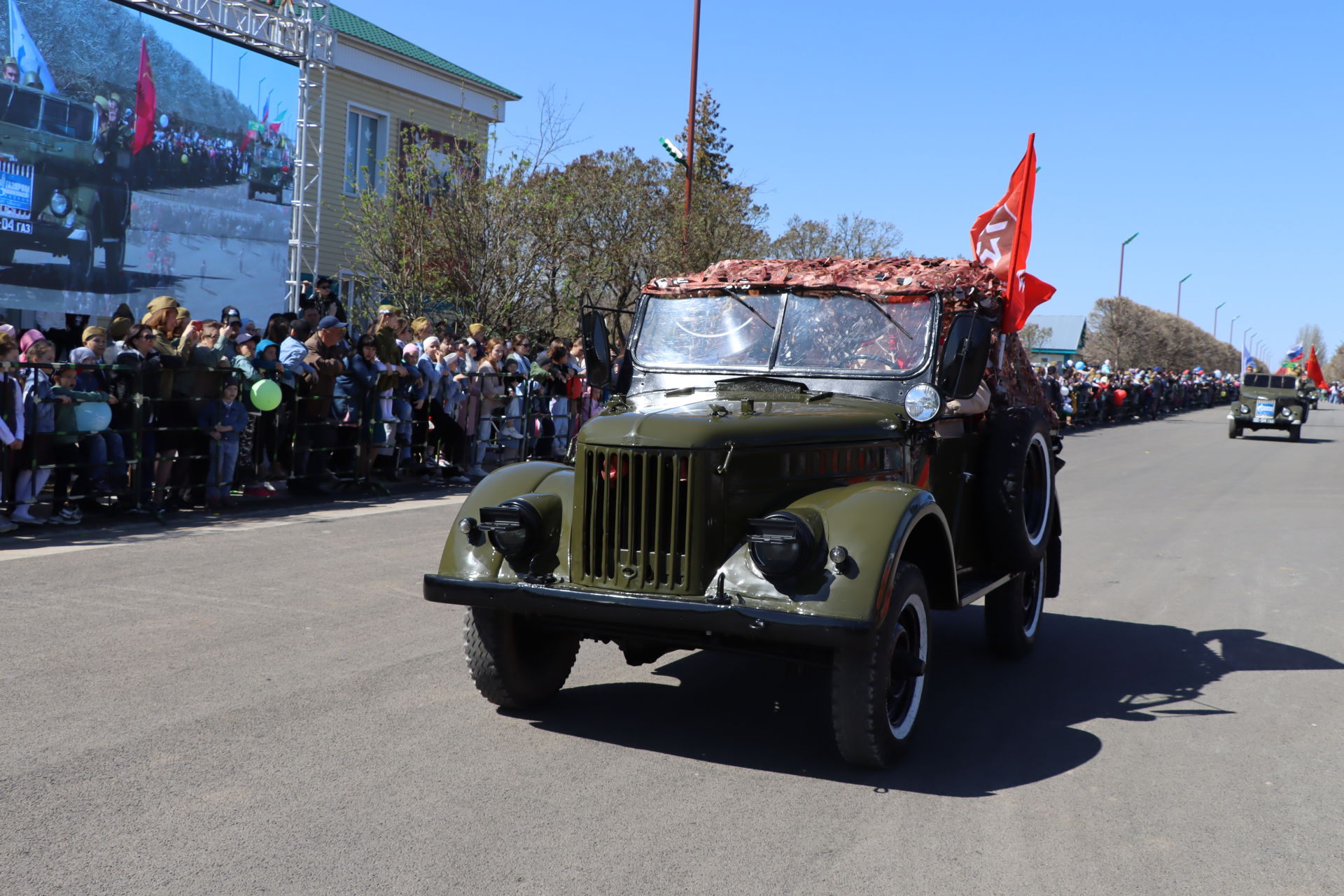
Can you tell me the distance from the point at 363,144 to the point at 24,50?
1057 cm

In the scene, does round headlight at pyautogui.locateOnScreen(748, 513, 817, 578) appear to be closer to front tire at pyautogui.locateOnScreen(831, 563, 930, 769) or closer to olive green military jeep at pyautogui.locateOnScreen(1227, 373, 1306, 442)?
front tire at pyautogui.locateOnScreen(831, 563, 930, 769)

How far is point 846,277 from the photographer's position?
6270 millimetres

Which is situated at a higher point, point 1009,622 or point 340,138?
point 340,138

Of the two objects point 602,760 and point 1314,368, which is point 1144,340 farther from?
point 602,760

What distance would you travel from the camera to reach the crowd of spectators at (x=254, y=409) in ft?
32.4

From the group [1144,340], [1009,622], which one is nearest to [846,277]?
[1009,622]

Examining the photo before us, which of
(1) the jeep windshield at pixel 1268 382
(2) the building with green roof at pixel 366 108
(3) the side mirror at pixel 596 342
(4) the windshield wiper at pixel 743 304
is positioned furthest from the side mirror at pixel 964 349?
(1) the jeep windshield at pixel 1268 382

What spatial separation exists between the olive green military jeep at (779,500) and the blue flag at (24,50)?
15274mm

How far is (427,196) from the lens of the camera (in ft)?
67.1

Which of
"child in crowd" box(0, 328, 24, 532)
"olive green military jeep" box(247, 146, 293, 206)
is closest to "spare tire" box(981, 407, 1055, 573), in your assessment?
"child in crowd" box(0, 328, 24, 532)

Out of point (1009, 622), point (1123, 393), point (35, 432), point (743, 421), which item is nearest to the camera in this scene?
point (743, 421)

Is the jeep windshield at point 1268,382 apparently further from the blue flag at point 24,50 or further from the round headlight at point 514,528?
the round headlight at point 514,528

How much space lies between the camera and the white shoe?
961 cm

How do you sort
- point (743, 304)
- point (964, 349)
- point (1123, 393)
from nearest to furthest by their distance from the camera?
point (964, 349)
point (743, 304)
point (1123, 393)
